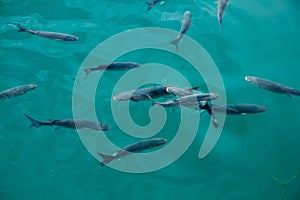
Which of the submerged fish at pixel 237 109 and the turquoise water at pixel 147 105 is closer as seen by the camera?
the submerged fish at pixel 237 109

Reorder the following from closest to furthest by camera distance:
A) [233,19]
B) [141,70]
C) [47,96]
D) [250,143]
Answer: [233,19] → [141,70] → [250,143] → [47,96]

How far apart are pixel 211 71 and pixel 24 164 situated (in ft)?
32.5

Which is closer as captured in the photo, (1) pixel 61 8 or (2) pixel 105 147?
(1) pixel 61 8

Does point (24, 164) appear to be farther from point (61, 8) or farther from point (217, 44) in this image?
point (217, 44)

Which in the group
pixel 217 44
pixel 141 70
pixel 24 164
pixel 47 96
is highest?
pixel 217 44

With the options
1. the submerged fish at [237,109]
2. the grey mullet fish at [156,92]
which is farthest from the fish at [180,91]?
the submerged fish at [237,109]

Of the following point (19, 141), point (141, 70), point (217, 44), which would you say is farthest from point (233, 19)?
point (19, 141)

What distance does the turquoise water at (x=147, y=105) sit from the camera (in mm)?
9516

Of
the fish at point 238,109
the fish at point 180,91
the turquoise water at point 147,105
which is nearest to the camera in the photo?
the fish at point 180,91

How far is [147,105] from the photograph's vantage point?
35.5 ft

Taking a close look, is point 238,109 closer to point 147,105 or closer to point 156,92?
point 156,92

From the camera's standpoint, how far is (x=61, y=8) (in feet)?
31.6

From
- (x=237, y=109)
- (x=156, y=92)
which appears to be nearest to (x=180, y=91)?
(x=156, y=92)

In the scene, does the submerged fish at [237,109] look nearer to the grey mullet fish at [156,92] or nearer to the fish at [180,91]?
the fish at [180,91]
